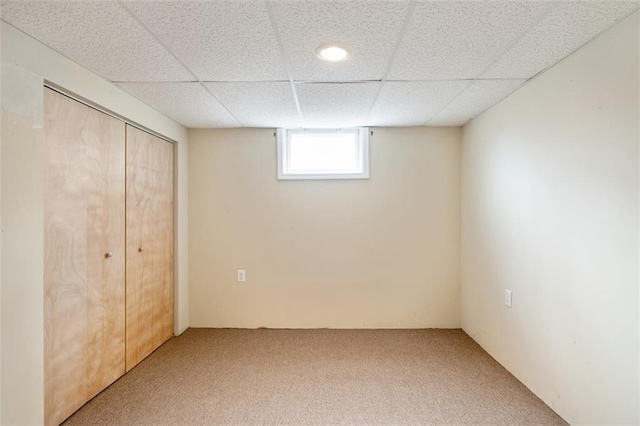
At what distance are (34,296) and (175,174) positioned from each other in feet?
5.34

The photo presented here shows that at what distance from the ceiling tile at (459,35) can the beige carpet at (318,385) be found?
2085mm

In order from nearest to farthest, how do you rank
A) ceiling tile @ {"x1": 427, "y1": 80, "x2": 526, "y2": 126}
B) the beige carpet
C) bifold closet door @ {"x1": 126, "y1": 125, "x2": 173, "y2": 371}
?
the beige carpet, ceiling tile @ {"x1": 427, "y1": 80, "x2": 526, "y2": 126}, bifold closet door @ {"x1": 126, "y1": 125, "x2": 173, "y2": 371}

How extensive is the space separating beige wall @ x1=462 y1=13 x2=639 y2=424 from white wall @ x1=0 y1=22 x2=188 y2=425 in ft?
9.25

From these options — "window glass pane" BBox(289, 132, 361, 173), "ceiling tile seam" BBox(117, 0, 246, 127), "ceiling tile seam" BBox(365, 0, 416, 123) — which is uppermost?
"ceiling tile seam" BBox(365, 0, 416, 123)

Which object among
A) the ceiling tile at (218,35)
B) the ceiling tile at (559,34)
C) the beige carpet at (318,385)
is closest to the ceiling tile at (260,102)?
the ceiling tile at (218,35)

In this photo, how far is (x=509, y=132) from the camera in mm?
2209

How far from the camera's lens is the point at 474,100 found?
2303 millimetres

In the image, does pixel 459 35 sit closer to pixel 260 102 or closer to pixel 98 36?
pixel 260 102

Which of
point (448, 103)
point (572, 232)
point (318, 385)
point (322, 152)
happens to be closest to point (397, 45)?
point (448, 103)

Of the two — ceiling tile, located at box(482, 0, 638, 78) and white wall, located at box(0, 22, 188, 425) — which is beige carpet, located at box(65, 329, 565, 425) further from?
ceiling tile, located at box(482, 0, 638, 78)

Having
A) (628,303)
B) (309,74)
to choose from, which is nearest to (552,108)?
(628,303)

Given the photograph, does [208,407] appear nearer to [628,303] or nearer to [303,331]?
[303,331]

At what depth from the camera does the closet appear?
A: 1.64 m

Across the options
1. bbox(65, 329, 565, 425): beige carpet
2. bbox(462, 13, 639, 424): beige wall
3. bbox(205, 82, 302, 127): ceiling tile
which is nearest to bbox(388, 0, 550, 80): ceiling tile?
bbox(462, 13, 639, 424): beige wall
